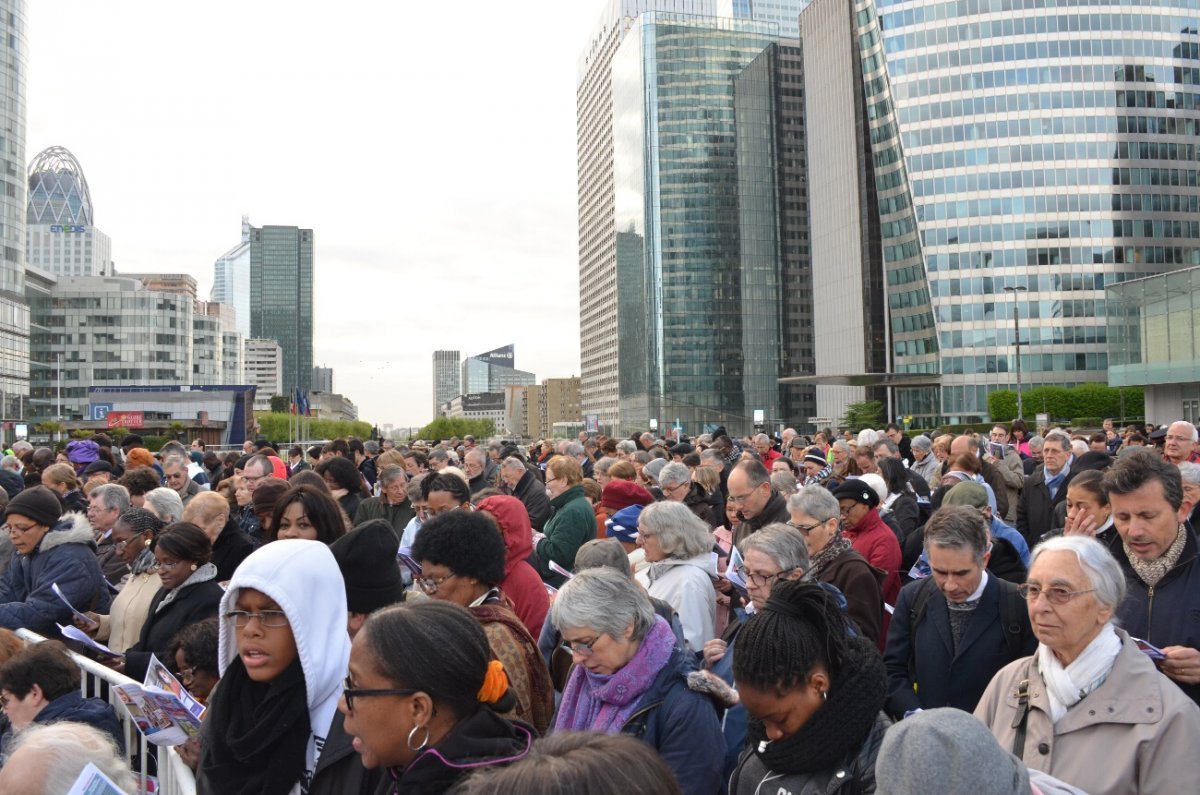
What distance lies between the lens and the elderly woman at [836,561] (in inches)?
196

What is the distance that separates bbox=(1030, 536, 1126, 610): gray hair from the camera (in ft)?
11.0

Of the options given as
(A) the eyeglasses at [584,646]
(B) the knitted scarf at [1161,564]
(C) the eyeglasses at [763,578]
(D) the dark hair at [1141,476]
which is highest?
(D) the dark hair at [1141,476]

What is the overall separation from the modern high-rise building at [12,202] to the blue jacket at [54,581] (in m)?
87.7

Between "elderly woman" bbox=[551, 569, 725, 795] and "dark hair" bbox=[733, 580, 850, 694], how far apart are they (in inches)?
20.0

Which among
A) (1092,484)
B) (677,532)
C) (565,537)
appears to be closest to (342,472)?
(565,537)

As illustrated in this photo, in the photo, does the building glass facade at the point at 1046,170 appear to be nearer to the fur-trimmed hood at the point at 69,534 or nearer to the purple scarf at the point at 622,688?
the fur-trimmed hood at the point at 69,534

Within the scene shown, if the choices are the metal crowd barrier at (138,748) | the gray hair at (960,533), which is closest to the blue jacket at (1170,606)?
the gray hair at (960,533)

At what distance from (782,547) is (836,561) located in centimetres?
85

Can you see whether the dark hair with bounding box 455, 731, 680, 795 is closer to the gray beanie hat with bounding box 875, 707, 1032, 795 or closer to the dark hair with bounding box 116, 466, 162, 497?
the gray beanie hat with bounding box 875, 707, 1032, 795

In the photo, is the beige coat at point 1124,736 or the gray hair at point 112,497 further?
the gray hair at point 112,497

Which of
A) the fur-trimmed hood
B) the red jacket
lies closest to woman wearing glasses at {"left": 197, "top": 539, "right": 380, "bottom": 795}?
the red jacket

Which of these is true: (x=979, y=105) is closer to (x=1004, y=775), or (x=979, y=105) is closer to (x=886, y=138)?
(x=886, y=138)

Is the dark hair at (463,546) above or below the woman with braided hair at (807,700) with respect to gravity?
above

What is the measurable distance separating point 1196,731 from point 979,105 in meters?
89.4
